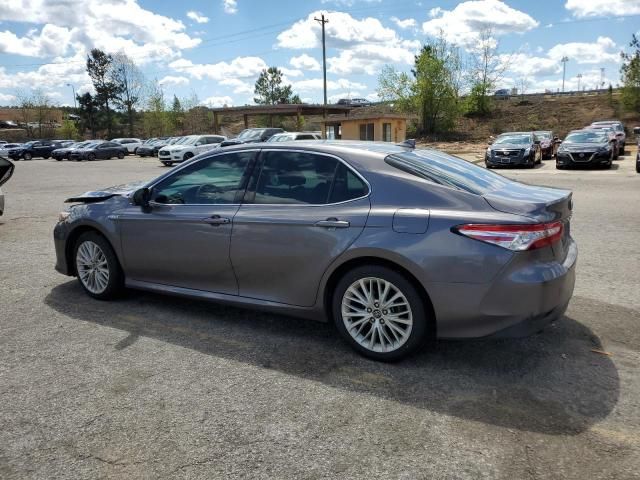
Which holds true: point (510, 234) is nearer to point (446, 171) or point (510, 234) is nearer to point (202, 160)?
point (446, 171)

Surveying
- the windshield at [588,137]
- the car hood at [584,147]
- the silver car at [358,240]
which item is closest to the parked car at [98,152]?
the windshield at [588,137]

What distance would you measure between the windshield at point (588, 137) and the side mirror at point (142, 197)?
68.3ft

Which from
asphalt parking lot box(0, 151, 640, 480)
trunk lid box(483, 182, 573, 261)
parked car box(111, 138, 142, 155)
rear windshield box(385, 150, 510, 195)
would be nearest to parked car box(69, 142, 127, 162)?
parked car box(111, 138, 142, 155)

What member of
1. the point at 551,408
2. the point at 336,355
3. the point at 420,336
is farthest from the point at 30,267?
the point at 551,408

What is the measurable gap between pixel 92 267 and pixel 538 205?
4021 mm

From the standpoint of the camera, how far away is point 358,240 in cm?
371

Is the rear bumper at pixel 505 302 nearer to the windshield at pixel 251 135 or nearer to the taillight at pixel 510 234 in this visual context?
the taillight at pixel 510 234

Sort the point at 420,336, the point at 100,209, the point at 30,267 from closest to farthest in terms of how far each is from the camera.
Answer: the point at 420,336 < the point at 100,209 < the point at 30,267

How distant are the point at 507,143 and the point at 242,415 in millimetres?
22397

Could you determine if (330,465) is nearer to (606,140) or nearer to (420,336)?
(420,336)

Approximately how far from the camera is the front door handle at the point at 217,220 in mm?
4309

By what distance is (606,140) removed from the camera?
21250 millimetres

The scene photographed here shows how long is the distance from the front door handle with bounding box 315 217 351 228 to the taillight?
2.49 feet

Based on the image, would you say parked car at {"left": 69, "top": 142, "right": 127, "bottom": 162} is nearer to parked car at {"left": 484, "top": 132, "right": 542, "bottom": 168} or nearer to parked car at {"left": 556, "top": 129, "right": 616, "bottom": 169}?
parked car at {"left": 484, "top": 132, "right": 542, "bottom": 168}
